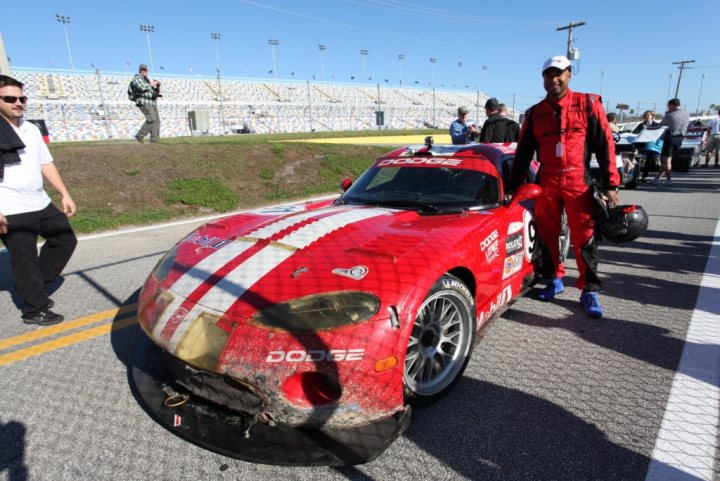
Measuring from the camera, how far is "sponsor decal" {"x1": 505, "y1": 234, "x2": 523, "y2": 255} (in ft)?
9.91

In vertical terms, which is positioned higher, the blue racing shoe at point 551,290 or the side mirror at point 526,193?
the side mirror at point 526,193

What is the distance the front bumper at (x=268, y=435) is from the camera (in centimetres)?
177

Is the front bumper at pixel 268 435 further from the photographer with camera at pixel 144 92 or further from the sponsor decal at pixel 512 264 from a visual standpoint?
the photographer with camera at pixel 144 92

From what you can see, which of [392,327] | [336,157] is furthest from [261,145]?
[392,327]

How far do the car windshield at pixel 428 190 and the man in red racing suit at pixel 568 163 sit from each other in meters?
0.47

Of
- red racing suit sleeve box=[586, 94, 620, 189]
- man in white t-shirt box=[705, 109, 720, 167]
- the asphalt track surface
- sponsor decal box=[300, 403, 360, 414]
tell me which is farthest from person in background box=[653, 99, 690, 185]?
sponsor decal box=[300, 403, 360, 414]

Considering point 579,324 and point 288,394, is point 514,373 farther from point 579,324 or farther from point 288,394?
point 288,394

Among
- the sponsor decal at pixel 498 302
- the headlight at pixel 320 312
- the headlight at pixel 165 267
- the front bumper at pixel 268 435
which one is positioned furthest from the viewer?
the sponsor decal at pixel 498 302

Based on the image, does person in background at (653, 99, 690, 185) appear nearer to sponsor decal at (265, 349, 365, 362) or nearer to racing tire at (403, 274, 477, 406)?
racing tire at (403, 274, 477, 406)

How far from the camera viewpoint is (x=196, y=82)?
2036 inches

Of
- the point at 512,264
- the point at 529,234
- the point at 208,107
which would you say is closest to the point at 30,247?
the point at 512,264

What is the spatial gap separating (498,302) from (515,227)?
0.59 metres

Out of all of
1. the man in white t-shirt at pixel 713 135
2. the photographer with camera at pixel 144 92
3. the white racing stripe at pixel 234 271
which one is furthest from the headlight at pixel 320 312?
the man in white t-shirt at pixel 713 135

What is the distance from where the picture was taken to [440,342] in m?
2.38
